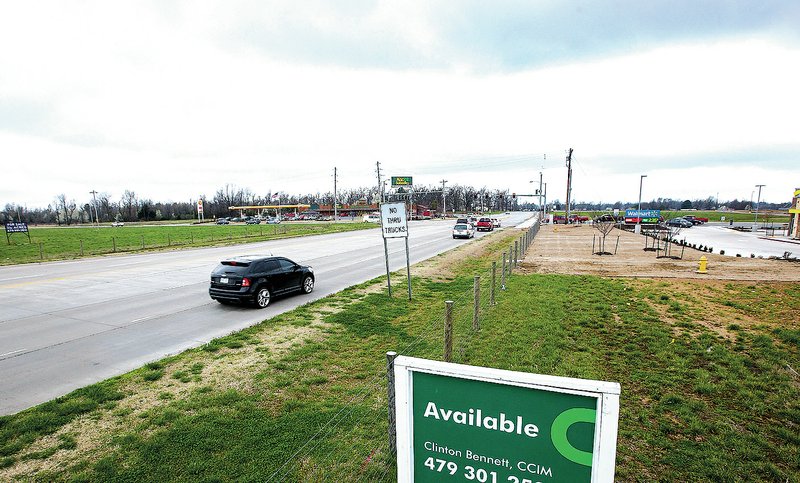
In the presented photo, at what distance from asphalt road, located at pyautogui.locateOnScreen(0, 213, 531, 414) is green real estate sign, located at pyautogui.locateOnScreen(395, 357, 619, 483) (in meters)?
6.96

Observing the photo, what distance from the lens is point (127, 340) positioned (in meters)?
9.02

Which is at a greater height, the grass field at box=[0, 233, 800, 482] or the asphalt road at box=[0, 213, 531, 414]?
the grass field at box=[0, 233, 800, 482]

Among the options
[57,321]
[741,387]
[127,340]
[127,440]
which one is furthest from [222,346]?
[741,387]

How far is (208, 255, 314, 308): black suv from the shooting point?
11.6m

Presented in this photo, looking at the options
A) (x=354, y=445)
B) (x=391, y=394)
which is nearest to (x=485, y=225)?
(x=354, y=445)

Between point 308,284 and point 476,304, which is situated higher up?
point 476,304

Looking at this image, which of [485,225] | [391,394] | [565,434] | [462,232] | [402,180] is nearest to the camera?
[565,434]

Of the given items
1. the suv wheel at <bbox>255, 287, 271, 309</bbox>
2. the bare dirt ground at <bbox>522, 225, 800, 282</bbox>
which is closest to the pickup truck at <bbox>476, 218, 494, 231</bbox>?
the bare dirt ground at <bbox>522, 225, 800, 282</bbox>

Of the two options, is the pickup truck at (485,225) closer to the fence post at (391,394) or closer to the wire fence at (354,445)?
the wire fence at (354,445)

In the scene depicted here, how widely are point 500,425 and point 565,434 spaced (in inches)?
12.1

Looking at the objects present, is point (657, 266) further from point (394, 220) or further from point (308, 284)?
point (308, 284)

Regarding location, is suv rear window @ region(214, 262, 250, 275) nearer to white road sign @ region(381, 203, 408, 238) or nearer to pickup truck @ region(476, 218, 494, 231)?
white road sign @ region(381, 203, 408, 238)

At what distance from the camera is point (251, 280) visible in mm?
11727

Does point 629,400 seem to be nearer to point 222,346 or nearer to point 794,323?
point 794,323
